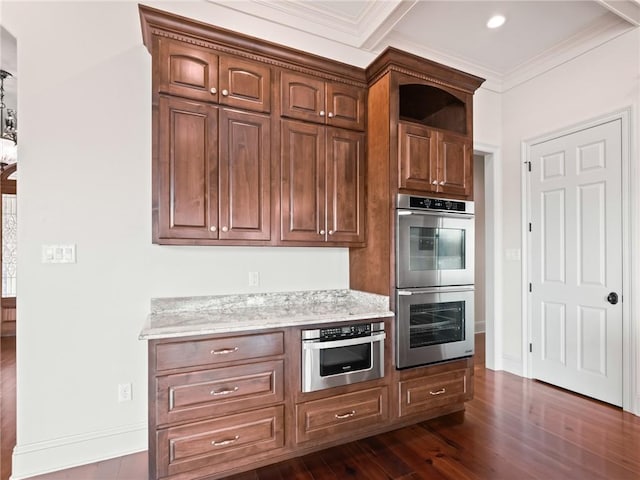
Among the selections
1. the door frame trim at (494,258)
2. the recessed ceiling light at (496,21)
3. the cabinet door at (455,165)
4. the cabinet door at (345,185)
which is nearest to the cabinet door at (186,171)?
the cabinet door at (345,185)

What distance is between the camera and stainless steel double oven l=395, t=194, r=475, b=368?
2438mm

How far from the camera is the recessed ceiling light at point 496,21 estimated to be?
2811 millimetres

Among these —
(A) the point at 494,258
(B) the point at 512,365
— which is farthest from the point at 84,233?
(B) the point at 512,365

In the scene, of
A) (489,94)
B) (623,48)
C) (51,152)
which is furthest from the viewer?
(489,94)

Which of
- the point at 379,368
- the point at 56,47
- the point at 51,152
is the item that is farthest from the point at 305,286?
the point at 56,47

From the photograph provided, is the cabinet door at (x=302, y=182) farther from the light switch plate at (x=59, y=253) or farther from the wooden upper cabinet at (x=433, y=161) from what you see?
the light switch plate at (x=59, y=253)

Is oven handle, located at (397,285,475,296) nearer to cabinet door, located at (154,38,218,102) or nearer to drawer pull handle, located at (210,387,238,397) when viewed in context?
drawer pull handle, located at (210,387,238,397)

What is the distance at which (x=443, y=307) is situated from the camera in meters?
2.61

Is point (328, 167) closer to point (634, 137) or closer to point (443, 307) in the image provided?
point (443, 307)

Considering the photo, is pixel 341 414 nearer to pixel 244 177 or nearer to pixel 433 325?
pixel 433 325

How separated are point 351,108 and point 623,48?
241 cm

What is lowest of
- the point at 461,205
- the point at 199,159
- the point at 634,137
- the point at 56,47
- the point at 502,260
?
the point at 502,260

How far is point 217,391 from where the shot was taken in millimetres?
1882

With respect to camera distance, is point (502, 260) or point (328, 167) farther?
point (502, 260)
